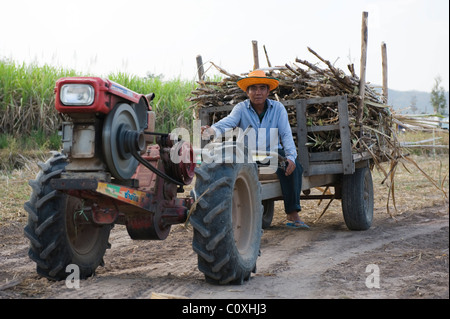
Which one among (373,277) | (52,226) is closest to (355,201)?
(373,277)

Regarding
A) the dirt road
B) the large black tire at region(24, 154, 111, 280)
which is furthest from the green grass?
the large black tire at region(24, 154, 111, 280)

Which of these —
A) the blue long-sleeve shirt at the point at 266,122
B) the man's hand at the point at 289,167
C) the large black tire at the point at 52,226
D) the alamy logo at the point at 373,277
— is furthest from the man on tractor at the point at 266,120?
the large black tire at the point at 52,226

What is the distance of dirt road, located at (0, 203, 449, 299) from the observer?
350 cm

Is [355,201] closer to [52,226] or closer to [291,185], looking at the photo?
[291,185]

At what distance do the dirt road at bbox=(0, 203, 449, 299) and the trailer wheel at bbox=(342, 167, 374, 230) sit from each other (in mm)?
144

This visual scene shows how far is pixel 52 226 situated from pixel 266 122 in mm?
2602

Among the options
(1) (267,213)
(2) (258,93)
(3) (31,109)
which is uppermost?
(3) (31,109)

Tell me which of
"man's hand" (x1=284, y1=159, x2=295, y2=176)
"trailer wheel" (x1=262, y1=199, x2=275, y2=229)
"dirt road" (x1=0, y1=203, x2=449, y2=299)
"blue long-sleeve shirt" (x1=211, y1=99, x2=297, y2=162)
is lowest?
"dirt road" (x1=0, y1=203, x2=449, y2=299)

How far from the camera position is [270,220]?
6984 millimetres

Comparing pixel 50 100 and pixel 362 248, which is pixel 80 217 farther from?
pixel 50 100

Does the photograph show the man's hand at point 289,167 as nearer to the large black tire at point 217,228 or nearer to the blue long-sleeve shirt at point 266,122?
the blue long-sleeve shirt at point 266,122

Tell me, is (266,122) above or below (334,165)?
above

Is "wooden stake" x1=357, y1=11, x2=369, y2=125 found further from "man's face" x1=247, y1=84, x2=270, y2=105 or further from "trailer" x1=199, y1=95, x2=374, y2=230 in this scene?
"man's face" x1=247, y1=84, x2=270, y2=105
